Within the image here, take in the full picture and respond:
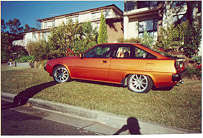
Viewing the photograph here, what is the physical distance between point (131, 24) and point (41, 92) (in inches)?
545

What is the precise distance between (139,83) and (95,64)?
1.40 metres

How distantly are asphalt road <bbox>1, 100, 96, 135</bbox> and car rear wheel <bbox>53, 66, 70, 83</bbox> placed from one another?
2032 millimetres

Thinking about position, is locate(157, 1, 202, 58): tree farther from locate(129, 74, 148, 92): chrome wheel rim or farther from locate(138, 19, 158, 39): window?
locate(129, 74, 148, 92): chrome wheel rim

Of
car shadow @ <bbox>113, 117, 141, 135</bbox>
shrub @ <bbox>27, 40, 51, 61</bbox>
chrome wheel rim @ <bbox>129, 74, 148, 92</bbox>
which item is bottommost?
car shadow @ <bbox>113, 117, 141, 135</bbox>

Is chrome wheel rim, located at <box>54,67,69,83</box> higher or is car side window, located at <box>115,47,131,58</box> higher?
car side window, located at <box>115,47,131,58</box>

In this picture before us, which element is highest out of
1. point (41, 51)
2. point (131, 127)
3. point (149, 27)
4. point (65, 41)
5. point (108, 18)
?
point (108, 18)

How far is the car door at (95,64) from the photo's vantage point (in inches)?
154

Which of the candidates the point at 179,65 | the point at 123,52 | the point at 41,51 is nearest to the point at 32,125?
the point at 123,52

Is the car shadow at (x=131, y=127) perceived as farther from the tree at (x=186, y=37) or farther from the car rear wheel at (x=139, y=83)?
the tree at (x=186, y=37)

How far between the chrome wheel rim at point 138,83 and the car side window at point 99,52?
1003mm

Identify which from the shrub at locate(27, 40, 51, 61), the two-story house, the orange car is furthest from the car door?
the two-story house

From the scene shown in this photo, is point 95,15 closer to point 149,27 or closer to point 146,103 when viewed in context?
point 149,27

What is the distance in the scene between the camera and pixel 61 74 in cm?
470

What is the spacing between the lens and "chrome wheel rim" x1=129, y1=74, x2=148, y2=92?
3.61m
